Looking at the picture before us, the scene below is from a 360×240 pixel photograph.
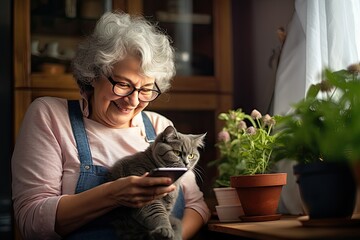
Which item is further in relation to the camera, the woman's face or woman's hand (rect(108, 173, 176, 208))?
the woman's face

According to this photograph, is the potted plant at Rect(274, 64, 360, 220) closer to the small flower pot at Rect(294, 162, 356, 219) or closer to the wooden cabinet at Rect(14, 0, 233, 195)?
the small flower pot at Rect(294, 162, 356, 219)

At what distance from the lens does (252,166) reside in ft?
5.60

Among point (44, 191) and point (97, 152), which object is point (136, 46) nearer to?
point (97, 152)

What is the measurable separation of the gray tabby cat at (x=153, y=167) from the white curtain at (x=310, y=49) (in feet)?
1.24

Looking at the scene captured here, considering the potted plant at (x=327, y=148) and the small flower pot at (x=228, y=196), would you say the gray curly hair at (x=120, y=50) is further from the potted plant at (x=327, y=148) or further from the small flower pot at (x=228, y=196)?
the potted plant at (x=327, y=148)

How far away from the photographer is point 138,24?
71.4 inches

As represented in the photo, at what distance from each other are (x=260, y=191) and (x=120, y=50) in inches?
24.9

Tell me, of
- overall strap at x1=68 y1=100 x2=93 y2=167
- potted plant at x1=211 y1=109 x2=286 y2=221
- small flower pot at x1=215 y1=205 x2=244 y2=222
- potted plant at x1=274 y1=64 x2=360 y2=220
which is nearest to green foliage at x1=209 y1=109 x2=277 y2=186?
potted plant at x1=211 y1=109 x2=286 y2=221

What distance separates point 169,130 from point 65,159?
0.35 m

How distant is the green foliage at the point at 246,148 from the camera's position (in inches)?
65.6

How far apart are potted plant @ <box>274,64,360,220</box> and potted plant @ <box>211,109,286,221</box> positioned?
30 centimetres

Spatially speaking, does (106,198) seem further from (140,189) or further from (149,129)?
(149,129)

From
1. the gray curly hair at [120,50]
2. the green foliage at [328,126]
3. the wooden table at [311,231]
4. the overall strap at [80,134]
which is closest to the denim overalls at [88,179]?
the overall strap at [80,134]

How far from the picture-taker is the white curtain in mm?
1627
